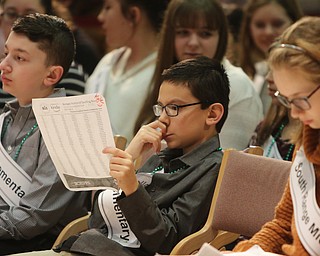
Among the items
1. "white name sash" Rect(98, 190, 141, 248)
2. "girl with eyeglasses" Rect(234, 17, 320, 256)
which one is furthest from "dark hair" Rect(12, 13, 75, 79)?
"girl with eyeglasses" Rect(234, 17, 320, 256)

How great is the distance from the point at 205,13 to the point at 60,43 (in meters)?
0.93

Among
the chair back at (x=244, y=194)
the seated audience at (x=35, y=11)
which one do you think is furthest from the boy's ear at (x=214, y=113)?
the seated audience at (x=35, y=11)

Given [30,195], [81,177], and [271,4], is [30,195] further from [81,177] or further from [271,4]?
[271,4]

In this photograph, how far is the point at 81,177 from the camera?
2.59 meters

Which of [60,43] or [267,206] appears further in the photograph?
[60,43]

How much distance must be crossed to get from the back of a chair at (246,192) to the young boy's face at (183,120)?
0.44ft

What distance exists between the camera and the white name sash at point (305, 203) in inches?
85.5

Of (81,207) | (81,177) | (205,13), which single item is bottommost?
(81,207)

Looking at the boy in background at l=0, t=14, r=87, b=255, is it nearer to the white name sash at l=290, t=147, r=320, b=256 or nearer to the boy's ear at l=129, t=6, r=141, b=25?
the white name sash at l=290, t=147, r=320, b=256

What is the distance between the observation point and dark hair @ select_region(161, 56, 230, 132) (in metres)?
2.79

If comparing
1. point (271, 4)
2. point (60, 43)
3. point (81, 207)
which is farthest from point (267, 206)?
point (271, 4)

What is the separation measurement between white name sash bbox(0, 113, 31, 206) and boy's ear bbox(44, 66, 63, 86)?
33 centimetres

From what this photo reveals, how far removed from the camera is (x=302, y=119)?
2.17m

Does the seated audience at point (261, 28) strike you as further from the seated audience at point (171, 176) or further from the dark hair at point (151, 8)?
the seated audience at point (171, 176)
